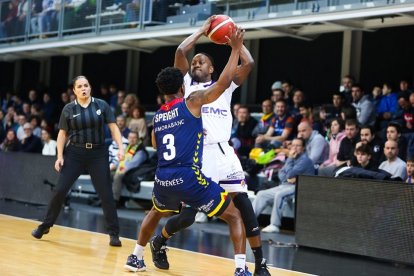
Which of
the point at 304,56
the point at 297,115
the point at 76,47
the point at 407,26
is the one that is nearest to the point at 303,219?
the point at 297,115

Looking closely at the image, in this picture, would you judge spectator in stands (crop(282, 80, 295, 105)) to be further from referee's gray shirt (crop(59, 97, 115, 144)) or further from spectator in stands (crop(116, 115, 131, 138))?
referee's gray shirt (crop(59, 97, 115, 144))

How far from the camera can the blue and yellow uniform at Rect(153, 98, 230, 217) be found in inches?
250

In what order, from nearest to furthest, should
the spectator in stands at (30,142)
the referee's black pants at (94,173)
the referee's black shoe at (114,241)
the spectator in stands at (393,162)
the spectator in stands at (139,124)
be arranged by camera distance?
the referee's black shoe at (114,241), the referee's black pants at (94,173), the spectator in stands at (393,162), the spectator in stands at (139,124), the spectator in stands at (30,142)

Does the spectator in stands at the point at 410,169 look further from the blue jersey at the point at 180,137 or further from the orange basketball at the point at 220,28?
the blue jersey at the point at 180,137

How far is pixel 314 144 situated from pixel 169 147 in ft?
20.9

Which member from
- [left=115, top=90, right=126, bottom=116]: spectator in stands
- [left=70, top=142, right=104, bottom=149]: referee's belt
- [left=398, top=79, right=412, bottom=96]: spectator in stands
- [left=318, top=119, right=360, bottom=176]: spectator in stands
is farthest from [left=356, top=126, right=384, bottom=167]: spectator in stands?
[left=115, top=90, right=126, bottom=116]: spectator in stands

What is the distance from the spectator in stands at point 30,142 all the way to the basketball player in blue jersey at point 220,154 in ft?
32.8

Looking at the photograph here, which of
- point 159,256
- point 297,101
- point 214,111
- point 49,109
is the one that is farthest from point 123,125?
point 214,111

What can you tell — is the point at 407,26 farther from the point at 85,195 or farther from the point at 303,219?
the point at 85,195

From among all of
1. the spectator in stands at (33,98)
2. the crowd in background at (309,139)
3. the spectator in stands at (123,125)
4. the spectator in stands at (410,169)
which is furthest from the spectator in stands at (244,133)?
the spectator in stands at (33,98)

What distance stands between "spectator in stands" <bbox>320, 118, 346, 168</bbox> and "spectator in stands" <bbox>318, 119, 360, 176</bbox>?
0.23 m

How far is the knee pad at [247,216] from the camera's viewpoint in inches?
271

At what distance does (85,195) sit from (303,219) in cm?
741

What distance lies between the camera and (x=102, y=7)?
53.6 ft
